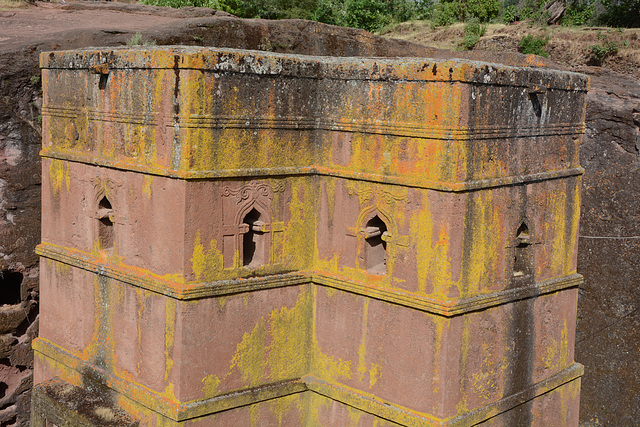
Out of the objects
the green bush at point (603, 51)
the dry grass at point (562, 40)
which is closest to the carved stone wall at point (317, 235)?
the dry grass at point (562, 40)

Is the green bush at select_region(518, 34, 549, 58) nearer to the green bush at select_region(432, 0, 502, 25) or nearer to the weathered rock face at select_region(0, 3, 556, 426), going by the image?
the green bush at select_region(432, 0, 502, 25)

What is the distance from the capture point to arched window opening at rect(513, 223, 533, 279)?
6598 mm

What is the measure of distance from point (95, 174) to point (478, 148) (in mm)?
3362

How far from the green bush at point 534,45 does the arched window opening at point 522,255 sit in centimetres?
1031

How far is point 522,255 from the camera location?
6676 mm

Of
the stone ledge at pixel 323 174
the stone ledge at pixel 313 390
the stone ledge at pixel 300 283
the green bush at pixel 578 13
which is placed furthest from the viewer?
the green bush at pixel 578 13

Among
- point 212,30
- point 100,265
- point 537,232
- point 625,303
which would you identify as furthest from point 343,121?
point 625,303

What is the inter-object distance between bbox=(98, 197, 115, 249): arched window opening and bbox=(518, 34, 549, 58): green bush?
454 inches

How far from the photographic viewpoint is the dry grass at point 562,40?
15.3 metres

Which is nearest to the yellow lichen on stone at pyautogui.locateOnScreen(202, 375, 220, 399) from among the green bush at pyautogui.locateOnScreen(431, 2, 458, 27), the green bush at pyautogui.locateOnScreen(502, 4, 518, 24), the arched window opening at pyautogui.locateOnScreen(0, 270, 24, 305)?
the arched window opening at pyautogui.locateOnScreen(0, 270, 24, 305)

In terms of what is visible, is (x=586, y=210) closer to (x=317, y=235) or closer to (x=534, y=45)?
(x=317, y=235)

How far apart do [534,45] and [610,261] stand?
27.5 feet

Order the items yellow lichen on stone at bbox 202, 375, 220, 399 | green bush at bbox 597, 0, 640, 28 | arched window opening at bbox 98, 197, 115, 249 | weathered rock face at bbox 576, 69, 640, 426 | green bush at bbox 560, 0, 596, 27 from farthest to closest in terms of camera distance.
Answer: green bush at bbox 560, 0, 596, 27 < green bush at bbox 597, 0, 640, 28 < weathered rock face at bbox 576, 69, 640, 426 < arched window opening at bbox 98, 197, 115, 249 < yellow lichen on stone at bbox 202, 375, 220, 399

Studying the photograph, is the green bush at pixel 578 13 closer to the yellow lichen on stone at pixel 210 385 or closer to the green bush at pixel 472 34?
the green bush at pixel 472 34
